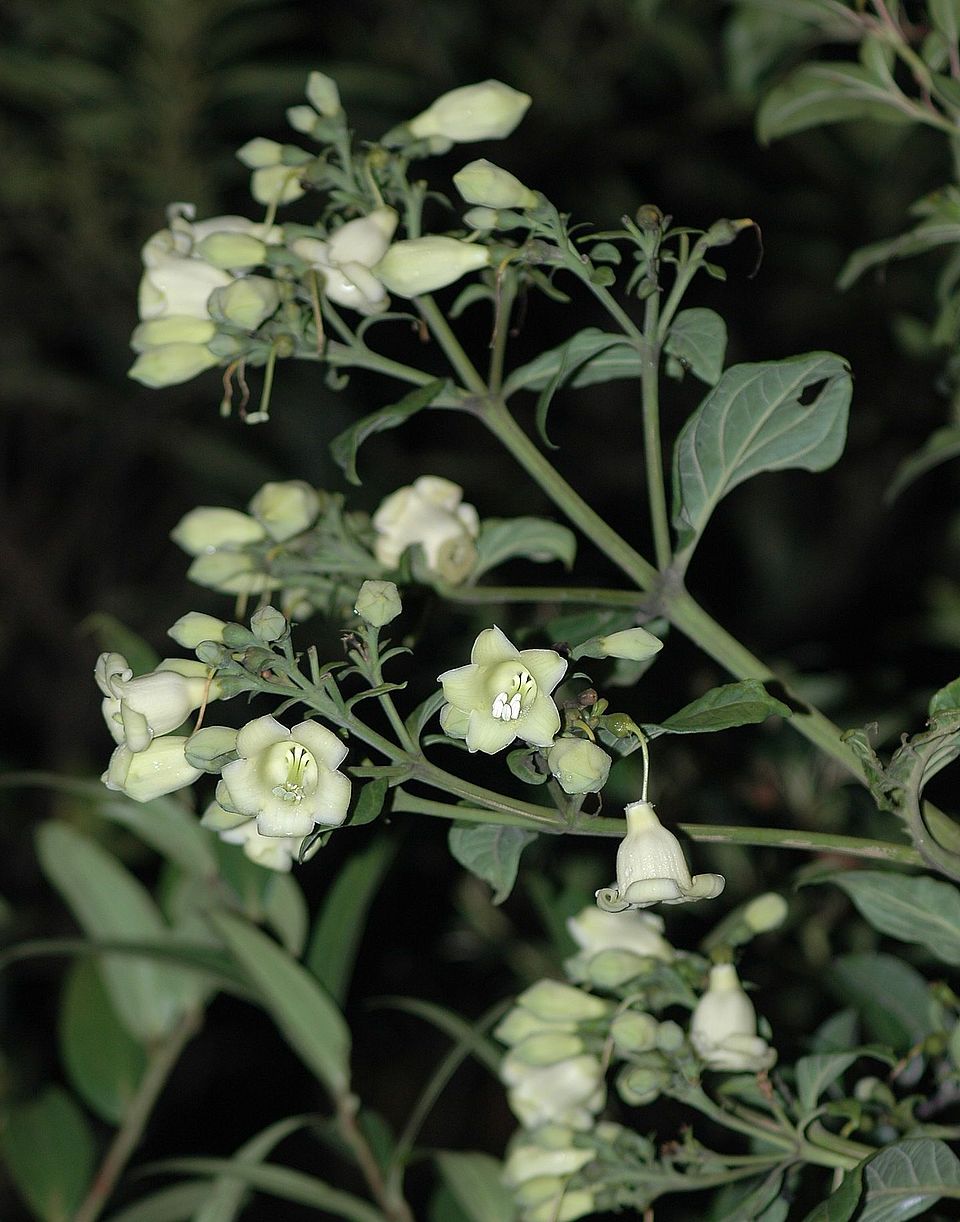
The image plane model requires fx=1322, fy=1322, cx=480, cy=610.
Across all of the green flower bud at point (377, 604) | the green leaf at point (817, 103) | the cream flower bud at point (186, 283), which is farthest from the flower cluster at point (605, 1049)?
the green leaf at point (817, 103)

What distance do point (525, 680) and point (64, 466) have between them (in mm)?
2241

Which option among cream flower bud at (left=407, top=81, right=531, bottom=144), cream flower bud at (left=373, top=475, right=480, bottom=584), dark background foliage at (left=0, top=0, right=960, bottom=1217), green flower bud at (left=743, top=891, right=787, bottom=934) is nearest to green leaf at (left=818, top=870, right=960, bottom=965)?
green flower bud at (left=743, top=891, right=787, bottom=934)

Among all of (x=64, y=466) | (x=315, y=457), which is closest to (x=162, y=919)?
(x=315, y=457)

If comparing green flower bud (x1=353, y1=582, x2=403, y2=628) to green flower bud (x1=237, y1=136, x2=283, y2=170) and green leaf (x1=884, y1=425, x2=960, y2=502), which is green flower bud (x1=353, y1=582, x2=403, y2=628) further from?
green leaf (x1=884, y1=425, x2=960, y2=502)

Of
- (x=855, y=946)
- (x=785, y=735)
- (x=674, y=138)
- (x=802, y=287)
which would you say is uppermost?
(x=674, y=138)

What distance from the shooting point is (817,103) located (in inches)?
38.4

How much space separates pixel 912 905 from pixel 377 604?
345mm

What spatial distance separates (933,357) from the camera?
3.78ft

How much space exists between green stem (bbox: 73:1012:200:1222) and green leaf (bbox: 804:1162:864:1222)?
0.62m

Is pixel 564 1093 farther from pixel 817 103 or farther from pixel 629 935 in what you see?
pixel 817 103

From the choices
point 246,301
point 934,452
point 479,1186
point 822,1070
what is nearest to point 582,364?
point 246,301

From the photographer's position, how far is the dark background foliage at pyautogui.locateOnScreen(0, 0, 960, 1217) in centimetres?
192

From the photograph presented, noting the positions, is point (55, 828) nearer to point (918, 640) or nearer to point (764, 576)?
point (918, 640)

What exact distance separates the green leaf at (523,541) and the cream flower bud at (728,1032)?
27 centimetres
